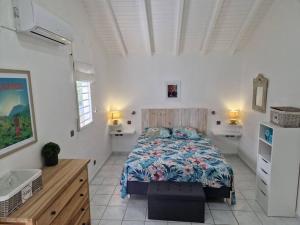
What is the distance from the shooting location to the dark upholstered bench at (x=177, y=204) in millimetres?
2734

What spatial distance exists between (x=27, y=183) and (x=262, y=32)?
4376mm

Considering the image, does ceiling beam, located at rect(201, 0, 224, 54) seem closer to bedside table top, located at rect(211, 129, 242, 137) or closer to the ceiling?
the ceiling

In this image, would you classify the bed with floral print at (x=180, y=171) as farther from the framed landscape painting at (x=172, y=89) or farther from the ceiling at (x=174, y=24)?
the ceiling at (x=174, y=24)

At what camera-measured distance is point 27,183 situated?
157 cm

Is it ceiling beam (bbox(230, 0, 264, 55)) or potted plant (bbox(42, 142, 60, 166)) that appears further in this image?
ceiling beam (bbox(230, 0, 264, 55))

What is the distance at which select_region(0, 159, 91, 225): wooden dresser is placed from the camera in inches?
56.0

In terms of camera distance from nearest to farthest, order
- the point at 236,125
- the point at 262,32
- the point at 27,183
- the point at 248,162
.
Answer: the point at 27,183
the point at 262,32
the point at 248,162
the point at 236,125

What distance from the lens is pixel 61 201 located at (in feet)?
5.90

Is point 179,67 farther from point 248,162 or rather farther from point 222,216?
point 222,216

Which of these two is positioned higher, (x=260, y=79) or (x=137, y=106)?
(x=260, y=79)

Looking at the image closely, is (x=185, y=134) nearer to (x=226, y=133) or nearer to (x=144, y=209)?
(x=226, y=133)

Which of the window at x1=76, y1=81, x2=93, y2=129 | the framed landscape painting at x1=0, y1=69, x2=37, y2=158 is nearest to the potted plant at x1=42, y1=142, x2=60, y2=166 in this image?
the framed landscape painting at x1=0, y1=69, x2=37, y2=158

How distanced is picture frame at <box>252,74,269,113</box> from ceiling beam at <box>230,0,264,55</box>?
0.91m

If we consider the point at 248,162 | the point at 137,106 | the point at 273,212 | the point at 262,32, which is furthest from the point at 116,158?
the point at 262,32
